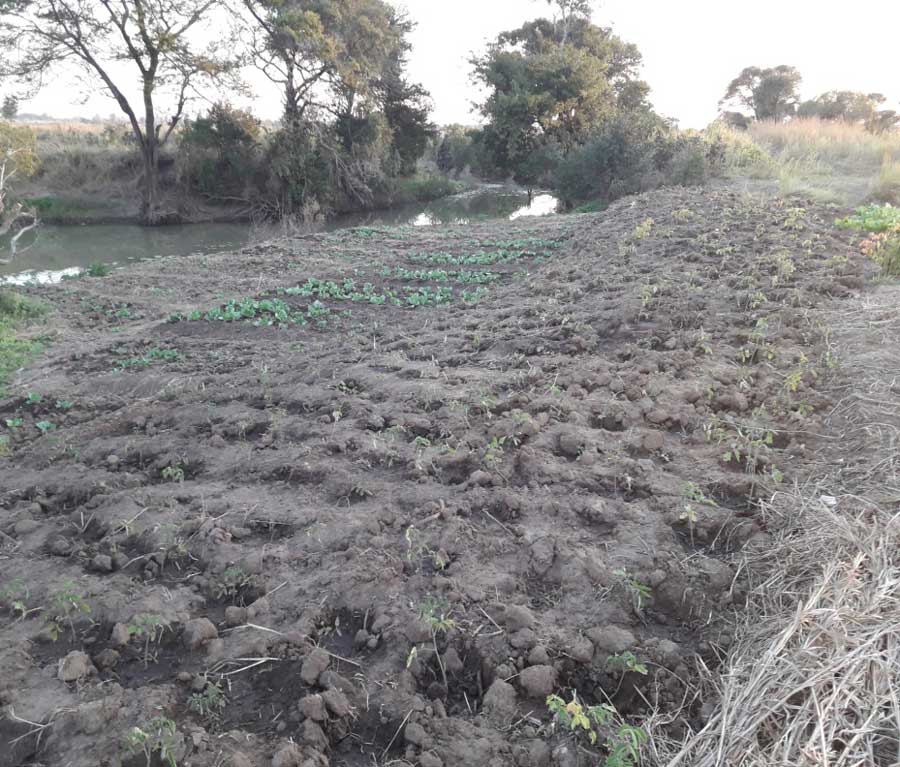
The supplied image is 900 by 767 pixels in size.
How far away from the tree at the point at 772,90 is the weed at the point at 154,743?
135 ft

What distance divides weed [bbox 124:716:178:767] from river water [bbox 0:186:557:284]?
456 inches

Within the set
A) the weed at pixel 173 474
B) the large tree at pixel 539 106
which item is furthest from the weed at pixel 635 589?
the large tree at pixel 539 106

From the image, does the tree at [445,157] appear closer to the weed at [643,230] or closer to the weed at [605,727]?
the weed at [643,230]

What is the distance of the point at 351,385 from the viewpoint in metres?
4.68

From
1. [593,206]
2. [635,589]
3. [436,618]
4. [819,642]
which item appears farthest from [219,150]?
[819,642]

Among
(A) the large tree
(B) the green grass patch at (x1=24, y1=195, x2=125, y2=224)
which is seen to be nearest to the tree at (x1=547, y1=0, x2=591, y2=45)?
(A) the large tree

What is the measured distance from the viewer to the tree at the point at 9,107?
2138cm

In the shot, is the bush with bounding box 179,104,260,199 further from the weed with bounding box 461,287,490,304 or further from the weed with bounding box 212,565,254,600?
the weed with bounding box 212,565,254,600

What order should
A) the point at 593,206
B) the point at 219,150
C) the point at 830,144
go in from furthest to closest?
the point at 219,150 → the point at 593,206 → the point at 830,144

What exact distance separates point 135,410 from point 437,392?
222 cm

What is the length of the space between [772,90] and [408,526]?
42.4 meters

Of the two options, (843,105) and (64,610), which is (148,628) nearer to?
(64,610)

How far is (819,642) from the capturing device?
199cm

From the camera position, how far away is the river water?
605 inches
